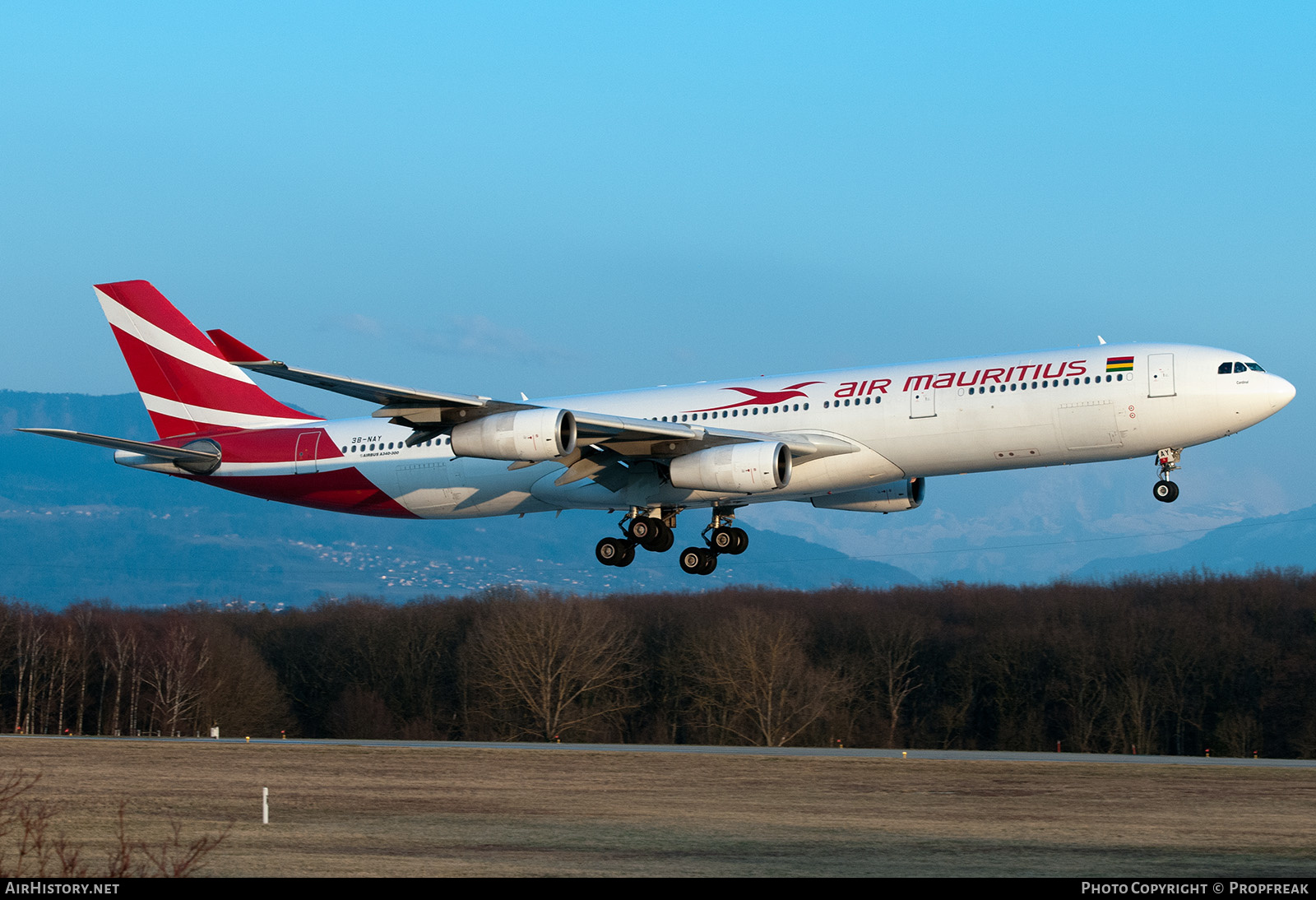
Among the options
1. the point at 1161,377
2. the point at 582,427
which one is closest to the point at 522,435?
the point at 582,427

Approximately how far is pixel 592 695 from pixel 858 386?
6994 centimetres

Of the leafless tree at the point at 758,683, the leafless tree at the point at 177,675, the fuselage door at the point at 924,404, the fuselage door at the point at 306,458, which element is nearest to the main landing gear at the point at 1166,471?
the fuselage door at the point at 924,404

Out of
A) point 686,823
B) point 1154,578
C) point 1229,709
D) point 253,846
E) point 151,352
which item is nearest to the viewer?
point 253,846

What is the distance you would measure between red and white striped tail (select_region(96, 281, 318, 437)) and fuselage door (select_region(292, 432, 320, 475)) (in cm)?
150

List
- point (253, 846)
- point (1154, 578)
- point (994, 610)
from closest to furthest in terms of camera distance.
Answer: point (253, 846) < point (994, 610) < point (1154, 578)

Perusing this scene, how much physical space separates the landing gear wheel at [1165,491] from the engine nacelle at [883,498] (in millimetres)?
7114

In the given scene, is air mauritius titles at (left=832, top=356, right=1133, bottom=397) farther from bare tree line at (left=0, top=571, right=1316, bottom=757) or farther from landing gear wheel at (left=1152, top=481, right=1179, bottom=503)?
bare tree line at (left=0, top=571, right=1316, bottom=757)

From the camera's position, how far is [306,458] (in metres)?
44.0

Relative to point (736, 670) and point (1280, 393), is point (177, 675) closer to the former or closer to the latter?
point (736, 670)

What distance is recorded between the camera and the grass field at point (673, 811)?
93.3 ft

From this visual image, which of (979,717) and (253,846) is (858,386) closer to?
(253,846)

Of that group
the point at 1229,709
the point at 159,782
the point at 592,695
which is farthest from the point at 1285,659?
the point at 159,782

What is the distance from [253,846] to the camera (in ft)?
100

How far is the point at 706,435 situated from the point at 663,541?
4.30 metres
